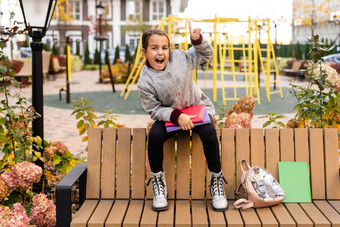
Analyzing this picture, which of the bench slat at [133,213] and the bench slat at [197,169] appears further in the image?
the bench slat at [197,169]

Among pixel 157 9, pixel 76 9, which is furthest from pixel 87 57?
pixel 157 9

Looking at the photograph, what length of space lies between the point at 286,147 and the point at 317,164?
230mm

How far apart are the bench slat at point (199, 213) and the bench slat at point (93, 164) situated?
63 cm

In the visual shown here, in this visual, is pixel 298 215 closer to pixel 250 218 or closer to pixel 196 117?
pixel 250 218

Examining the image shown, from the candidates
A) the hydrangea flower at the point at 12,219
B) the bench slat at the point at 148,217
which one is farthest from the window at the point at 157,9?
the hydrangea flower at the point at 12,219

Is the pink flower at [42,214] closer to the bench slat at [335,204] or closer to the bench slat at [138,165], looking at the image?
the bench slat at [138,165]

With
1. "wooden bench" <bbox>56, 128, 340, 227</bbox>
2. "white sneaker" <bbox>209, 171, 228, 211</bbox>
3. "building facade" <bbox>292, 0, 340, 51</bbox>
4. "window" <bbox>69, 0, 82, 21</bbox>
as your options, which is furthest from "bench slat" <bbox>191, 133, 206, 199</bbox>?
"window" <bbox>69, 0, 82, 21</bbox>

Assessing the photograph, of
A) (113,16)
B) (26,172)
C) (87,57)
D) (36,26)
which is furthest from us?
(113,16)

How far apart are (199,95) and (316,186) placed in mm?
966

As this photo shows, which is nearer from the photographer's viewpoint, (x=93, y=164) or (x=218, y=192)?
(x=218, y=192)

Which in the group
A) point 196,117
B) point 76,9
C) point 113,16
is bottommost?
point 196,117

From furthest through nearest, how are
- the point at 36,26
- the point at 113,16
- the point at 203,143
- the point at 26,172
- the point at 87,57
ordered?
the point at 113,16, the point at 87,57, the point at 36,26, the point at 26,172, the point at 203,143

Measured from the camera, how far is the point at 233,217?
267 centimetres

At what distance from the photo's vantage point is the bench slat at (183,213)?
8.57 feet
